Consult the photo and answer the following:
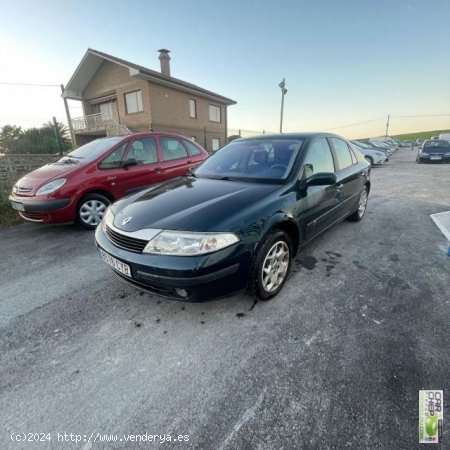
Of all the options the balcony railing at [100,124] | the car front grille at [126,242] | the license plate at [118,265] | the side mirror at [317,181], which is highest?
the balcony railing at [100,124]

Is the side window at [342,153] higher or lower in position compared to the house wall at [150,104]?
lower

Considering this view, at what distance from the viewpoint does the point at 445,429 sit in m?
1.38

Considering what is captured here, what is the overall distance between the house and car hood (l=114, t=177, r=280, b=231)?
1657cm

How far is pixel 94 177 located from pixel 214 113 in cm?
2056

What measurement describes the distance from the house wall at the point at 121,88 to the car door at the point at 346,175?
631 inches

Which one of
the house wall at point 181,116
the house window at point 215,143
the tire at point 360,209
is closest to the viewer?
the tire at point 360,209

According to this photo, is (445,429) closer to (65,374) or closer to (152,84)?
(65,374)

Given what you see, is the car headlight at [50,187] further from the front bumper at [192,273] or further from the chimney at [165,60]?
the chimney at [165,60]

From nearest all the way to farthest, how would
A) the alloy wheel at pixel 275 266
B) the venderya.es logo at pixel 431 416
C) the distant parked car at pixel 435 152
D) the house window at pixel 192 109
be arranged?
1. the venderya.es logo at pixel 431 416
2. the alloy wheel at pixel 275 266
3. the distant parked car at pixel 435 152
4. the house window at pixel 192 109

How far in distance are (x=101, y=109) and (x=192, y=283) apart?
76.5 ft

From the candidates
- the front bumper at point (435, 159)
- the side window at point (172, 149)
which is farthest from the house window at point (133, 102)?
the front bumper at point (435, 159)

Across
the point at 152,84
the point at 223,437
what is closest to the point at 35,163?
the point at 223,437

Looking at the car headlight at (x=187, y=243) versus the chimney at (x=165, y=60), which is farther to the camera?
the chimney at (x=165, y=60)

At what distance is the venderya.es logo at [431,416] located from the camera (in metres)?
1.34
